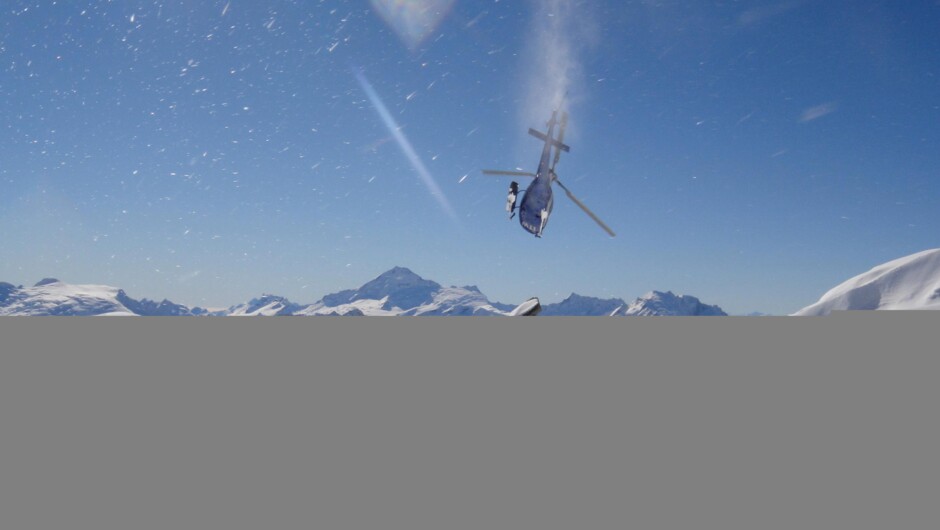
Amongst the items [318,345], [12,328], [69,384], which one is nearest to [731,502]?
[318,345]

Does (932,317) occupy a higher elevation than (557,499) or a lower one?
higher

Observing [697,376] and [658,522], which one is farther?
[697,376]

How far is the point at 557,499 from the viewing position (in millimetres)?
7270

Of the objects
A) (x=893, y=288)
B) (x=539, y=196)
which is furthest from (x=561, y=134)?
(x=893, y=288)

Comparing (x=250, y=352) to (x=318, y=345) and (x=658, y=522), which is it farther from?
(x=658, y=522)

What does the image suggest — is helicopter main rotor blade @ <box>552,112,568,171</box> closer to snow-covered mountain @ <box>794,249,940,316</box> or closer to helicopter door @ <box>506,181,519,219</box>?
helicopter door @ <box>506,181,519,219</box>

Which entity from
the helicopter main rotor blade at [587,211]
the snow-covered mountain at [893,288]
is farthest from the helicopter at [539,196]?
the snow-covered mountain at [893,288]

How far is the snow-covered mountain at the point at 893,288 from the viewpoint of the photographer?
→ 132 meters

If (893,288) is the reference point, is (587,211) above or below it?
below

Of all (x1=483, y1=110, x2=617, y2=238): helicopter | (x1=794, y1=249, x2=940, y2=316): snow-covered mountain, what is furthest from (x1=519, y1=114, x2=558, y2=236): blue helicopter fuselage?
(x1=794, y1=249, x2=940, y2=316): snow-covered mountain

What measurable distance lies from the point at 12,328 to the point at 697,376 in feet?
44.7

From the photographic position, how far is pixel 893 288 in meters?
149

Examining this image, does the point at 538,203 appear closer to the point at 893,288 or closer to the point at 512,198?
the point at 512,198

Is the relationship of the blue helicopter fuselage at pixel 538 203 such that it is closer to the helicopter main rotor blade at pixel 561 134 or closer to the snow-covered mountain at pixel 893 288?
the helicopter main rotor blade at pixel 561 134
